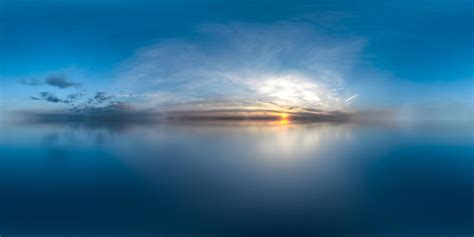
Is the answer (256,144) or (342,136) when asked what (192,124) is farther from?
(342,136)

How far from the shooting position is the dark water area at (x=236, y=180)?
6.39 ft

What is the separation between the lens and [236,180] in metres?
2.40

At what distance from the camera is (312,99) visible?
230 cm

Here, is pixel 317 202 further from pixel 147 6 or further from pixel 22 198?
pixel 22 198

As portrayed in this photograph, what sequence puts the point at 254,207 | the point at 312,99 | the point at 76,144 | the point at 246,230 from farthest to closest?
the point at 76,144
the point at 312,99
the point at 254,207
the point at 246,230

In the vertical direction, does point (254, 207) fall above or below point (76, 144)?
below

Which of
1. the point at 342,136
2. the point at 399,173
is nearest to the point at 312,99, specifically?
the point at 342,136

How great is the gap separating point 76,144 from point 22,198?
810 millimetres

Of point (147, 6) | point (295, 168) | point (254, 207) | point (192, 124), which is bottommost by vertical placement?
point (254, 207)

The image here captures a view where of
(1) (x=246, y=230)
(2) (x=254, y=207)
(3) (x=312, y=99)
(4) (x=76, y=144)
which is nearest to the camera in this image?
(1) (x=246, y=230)

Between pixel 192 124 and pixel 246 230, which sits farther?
pixel 192 124

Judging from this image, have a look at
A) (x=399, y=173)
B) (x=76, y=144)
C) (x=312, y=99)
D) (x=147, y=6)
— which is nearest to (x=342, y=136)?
(x=312, y=99)

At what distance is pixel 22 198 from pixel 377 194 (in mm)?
4322

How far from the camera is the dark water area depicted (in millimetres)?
1948
